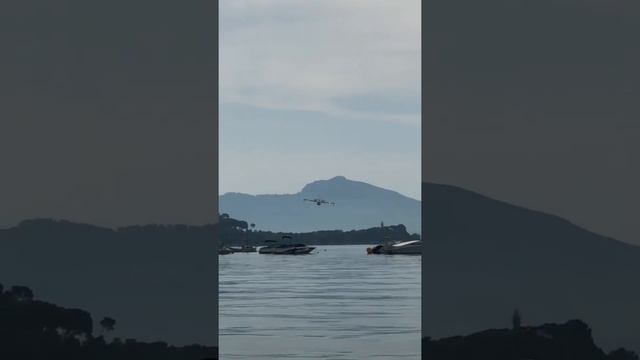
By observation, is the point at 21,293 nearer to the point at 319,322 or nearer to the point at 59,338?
the point at 59,338

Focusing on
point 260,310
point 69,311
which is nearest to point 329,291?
point 260,310

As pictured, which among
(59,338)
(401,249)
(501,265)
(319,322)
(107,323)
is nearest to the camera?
(501,265)

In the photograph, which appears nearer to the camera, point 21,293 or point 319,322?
point 21,293

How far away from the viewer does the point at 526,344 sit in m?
10.6

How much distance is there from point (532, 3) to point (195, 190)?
307 cm

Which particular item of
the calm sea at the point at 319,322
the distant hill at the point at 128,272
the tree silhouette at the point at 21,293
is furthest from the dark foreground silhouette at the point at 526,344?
the calm sea at the point at 319,322

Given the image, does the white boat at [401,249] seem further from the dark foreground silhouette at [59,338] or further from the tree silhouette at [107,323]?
the tree silhouette at [107,323]

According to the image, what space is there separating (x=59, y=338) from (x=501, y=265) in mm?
3634

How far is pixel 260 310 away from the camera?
27422mm

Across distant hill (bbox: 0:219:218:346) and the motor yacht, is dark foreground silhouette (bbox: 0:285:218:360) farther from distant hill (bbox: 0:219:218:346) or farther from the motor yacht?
the motor yacht

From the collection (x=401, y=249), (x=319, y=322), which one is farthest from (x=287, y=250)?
(x=319, y=322)

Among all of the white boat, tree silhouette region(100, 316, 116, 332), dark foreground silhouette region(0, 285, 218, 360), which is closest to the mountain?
dark foreground silhouette region(0, 285, 218, 360)

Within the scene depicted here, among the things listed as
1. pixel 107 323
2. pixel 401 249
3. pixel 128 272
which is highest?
pixel 401 249

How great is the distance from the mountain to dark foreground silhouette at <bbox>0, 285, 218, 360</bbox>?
1.91m
